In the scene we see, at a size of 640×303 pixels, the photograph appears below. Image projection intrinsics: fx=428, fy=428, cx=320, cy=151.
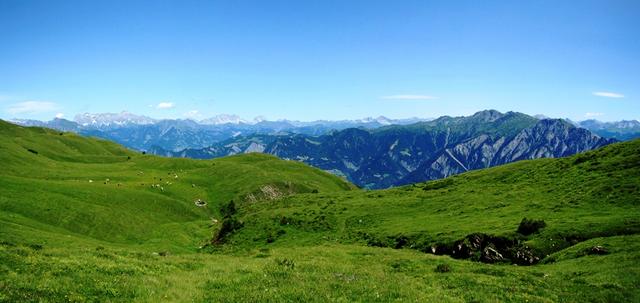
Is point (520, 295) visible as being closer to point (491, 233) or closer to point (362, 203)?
point (491, 233)

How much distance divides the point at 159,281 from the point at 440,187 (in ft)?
Answer: 226

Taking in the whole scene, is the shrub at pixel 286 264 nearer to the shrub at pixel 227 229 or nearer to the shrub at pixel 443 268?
the shrub at pixel 443 268

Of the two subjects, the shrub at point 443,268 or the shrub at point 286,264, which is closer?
the shrub at point 286,264

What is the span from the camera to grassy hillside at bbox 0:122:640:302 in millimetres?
21703

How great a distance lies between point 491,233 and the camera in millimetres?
44875

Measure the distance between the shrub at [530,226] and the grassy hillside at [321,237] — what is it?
0.81 meters

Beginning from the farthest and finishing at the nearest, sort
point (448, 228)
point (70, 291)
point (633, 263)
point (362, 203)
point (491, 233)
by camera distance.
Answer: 1. point (362, 203)
2. point (448, 228)
3. point (491, 233)
4. point (633, 263)
5. point (70, 291)

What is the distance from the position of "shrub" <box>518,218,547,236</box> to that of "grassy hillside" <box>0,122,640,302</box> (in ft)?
2.67

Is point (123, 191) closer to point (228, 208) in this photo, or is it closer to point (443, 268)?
point (228, 208)

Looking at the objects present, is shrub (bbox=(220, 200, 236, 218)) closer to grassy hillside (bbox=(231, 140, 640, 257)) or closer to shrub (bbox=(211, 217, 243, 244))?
grassy hillside (bbox=(231, 140, 640, 257))

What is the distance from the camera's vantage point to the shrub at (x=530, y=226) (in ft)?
143

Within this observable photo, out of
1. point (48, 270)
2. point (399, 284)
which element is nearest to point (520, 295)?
point (399, 284)

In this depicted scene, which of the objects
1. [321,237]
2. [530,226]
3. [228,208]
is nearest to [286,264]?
[530,226]

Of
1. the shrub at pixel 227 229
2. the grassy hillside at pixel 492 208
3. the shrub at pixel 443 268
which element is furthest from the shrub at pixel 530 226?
the shrub at pixel 227 229
